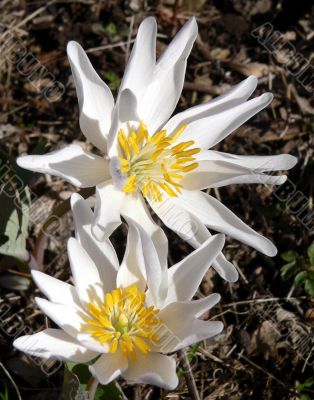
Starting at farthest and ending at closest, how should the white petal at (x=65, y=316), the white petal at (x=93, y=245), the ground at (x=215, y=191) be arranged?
1. the ground at (x=215, y=191)
2. the white petal at (x=93, y=245)
3. the white petal at (x=65, y=316)

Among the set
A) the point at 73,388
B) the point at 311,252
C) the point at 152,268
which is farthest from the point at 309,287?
the point at 73,388

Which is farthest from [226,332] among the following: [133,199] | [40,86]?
[40,86]

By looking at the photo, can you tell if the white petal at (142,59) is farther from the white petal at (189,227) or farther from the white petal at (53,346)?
the white petal at (53,346)

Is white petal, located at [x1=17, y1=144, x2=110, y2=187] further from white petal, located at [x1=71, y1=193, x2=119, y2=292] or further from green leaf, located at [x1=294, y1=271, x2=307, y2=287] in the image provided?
green leaf, located at [x1=294, y1=271, x2=307, y2=287]

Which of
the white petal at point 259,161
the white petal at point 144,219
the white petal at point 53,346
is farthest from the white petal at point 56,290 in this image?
the white petal at point 259,161

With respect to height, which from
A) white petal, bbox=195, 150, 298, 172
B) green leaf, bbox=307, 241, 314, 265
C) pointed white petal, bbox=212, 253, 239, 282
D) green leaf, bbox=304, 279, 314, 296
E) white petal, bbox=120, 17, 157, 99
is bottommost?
green leaf, bbox=304, 279, 314, 296

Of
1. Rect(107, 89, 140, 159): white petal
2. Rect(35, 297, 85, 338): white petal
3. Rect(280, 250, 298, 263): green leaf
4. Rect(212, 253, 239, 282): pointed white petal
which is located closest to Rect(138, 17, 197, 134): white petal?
Rect(107, 89, 140, 159): white petal

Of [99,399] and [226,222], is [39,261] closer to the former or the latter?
[99,399]
